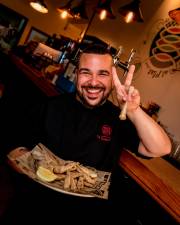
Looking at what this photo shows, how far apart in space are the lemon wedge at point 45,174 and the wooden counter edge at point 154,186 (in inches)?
23.2

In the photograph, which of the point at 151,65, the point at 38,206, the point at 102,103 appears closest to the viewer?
the point at 38,206

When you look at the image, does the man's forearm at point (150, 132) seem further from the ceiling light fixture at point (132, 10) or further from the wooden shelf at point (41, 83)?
the ceiling light fixture at point (132, 10)

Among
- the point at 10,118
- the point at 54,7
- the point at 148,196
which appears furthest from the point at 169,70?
the point at 54,7

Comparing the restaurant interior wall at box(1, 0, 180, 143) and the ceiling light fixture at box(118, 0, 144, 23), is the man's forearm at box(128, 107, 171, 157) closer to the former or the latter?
the restaurant interior wall at box(1, 0, 180, 143)

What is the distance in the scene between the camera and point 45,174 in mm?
1114

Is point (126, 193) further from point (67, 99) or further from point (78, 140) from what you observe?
point (67, 99)

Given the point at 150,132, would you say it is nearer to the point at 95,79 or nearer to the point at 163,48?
the point at 95,79

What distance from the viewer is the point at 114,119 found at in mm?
1769

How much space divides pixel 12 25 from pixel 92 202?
903 centimetres

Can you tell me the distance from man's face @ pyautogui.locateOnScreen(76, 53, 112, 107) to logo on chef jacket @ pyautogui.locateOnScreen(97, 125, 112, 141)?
0.18 m

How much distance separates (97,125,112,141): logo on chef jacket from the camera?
166 cm

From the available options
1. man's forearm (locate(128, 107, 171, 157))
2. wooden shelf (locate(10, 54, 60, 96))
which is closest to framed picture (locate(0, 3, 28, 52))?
wooden shelf (locate(10, 54, 60, 96))

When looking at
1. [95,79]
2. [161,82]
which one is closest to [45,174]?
[95,79]

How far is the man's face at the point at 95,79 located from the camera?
176 cm
